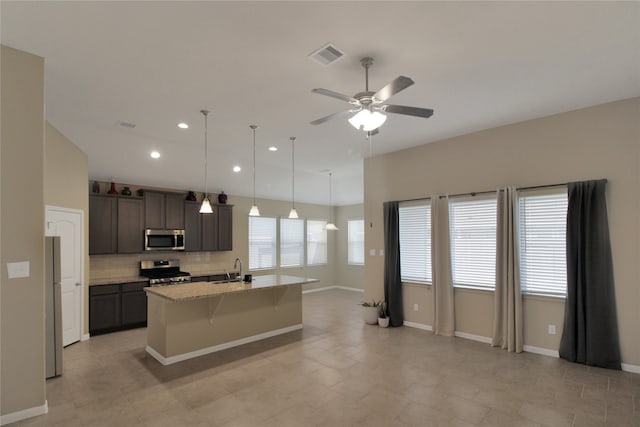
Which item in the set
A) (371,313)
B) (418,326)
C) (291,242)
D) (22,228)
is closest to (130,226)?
(22,228)

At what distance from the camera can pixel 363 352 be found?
4.54 m

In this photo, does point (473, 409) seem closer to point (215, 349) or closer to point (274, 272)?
point (215, 349)

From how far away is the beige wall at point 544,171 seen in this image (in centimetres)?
383

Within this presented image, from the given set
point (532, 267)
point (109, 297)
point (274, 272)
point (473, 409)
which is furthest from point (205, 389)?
point (274, 272)

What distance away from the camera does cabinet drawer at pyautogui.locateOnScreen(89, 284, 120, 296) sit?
539 centimetres

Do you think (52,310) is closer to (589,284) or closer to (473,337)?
(473,337)

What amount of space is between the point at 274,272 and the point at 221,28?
275 inches

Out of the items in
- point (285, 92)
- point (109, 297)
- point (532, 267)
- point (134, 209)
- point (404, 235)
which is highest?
point (285, 92)

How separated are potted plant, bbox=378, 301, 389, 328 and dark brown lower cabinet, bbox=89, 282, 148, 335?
163 inches

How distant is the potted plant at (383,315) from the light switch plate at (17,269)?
4798 millimetres

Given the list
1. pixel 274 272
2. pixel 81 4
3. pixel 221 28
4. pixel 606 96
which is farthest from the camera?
pixel 274 272

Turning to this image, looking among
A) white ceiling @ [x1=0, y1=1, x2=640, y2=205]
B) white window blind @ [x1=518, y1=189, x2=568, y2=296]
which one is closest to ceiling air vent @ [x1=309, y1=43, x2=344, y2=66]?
white ceiling @ [x1=0, y1=1, x2=640, y2=205]

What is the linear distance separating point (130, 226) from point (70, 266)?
51.2 inches

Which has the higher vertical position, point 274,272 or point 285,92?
point 285,92
